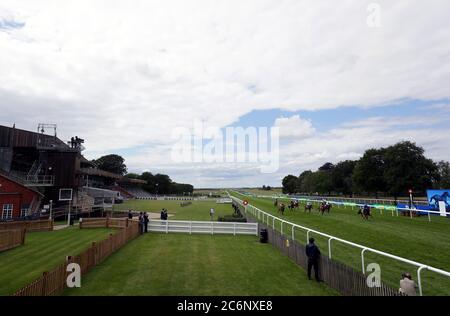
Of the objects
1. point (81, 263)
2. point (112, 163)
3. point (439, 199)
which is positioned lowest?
point (81, 263)

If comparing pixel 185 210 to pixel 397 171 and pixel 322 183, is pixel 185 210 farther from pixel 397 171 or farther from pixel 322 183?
pixel 322 183

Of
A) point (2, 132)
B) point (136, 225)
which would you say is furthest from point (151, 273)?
point (2, 132)

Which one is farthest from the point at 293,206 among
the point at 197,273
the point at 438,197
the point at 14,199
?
the point at 14,199

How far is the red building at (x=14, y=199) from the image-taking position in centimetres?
3362

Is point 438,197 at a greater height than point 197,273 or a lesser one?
greater

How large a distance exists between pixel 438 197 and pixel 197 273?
31462 millimetres

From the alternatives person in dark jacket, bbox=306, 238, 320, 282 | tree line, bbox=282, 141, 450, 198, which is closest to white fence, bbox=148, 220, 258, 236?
person in dark jacket, bbox=306, 238, 320, 282

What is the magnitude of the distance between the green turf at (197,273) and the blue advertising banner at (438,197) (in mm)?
23606

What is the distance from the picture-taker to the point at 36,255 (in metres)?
16.7

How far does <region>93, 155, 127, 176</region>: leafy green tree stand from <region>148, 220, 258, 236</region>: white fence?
105 m

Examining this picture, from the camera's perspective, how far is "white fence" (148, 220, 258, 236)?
954 inches
